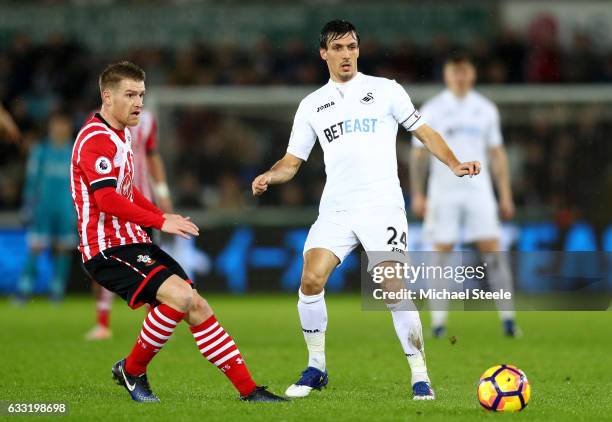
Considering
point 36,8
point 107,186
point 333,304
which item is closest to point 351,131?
point 107,186

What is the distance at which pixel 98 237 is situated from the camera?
6.98 meters

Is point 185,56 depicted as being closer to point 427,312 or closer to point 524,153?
point 524,153

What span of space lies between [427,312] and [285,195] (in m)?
3.25

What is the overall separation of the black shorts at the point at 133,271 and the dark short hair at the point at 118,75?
0.96 metres

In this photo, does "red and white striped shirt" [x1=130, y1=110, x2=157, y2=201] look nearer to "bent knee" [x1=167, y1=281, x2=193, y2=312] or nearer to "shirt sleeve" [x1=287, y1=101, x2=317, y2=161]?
"shirt sleeve" [x1=287, y1=101, x2=317, y2=161]

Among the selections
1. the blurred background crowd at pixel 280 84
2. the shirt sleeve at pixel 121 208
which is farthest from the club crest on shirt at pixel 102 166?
the blurred background crowd at pixel 280 84

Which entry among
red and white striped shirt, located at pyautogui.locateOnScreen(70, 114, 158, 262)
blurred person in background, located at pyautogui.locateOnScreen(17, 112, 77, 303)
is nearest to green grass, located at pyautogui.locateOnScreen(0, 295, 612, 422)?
Result: red and white striped shirt, located at pyautogui.locateOnScreen(70, 114, 158, 262)

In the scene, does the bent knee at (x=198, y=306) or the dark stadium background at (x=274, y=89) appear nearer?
the bent knee at (x=198, y=306)

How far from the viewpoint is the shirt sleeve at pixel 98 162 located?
22.4 feet

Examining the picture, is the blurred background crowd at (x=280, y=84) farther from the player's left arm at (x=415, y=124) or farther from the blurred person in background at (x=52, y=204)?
the player's left arm at (x=415, y=124)

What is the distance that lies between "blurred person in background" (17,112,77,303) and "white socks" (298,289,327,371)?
859 cm

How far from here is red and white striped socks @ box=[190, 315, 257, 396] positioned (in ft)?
22.3

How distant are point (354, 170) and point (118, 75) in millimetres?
1522

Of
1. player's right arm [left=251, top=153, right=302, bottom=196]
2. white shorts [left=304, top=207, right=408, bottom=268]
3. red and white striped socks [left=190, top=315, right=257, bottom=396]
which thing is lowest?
red and white striped socks [left=190, top=315, right=257, bottom=396]
